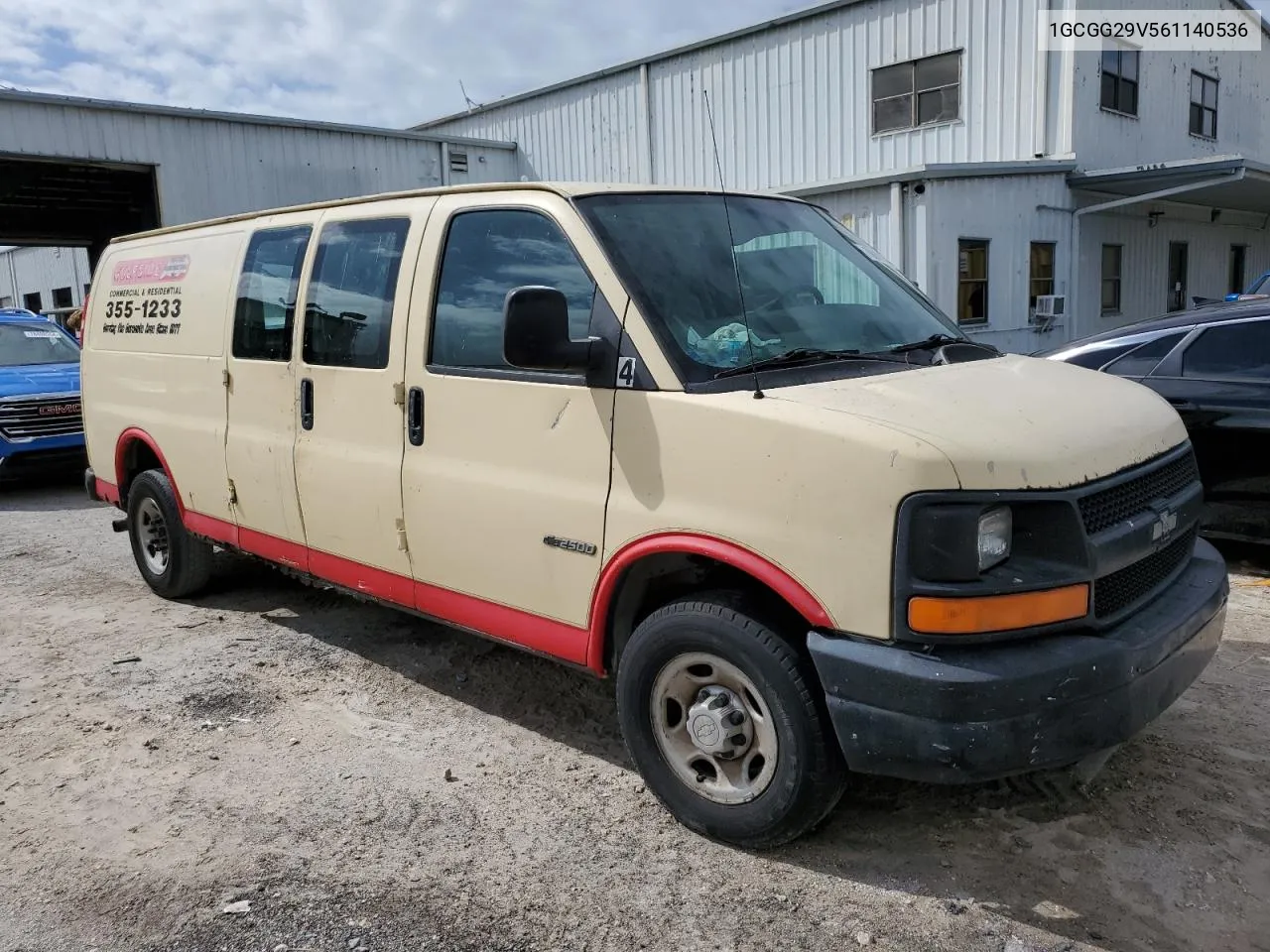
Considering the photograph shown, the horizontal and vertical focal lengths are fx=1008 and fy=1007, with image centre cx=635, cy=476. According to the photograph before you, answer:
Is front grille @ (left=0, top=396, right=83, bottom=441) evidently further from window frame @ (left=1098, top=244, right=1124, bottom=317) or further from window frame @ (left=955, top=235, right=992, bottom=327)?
window frame @ (left=1098, top=244, right=1124, bottom=317)

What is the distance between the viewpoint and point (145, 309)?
574 cm

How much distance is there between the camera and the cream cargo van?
2672 millimetres

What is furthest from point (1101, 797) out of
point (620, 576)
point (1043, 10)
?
point (1043, 10)

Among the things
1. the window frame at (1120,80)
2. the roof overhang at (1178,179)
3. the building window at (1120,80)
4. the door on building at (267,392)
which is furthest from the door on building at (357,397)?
the building window at (1120,80)

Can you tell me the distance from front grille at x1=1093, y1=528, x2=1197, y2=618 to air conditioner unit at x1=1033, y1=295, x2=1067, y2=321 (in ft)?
44.4

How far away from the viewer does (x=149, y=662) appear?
16.6 feet

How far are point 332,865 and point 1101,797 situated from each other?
2.57m

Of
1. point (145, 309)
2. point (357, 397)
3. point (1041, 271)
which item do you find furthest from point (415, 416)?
point (1041, 271)

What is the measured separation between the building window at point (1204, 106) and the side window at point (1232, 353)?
58.6ft

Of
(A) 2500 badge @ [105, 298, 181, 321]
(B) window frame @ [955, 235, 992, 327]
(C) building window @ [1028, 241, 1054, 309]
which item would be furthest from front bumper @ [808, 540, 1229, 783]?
(C) building window @ [1028, 241, 1054, 309]

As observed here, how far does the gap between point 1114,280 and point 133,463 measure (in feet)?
58.7

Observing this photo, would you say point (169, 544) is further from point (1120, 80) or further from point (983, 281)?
point (1120, 80)

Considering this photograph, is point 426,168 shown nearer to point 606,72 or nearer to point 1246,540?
point 606,72

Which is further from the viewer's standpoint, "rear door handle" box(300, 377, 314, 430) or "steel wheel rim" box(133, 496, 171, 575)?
"steel wheel rim" box(133, 496, 171, 575)
